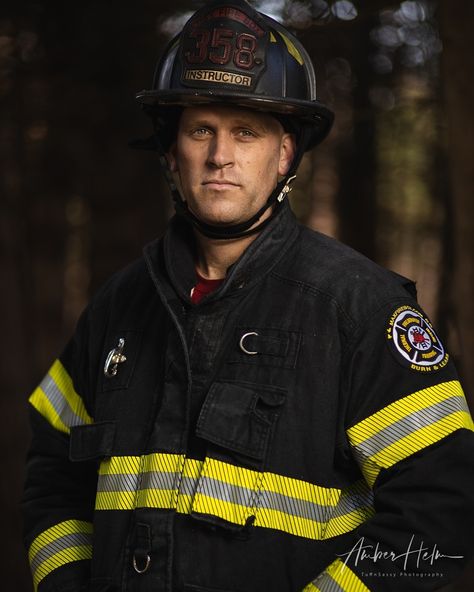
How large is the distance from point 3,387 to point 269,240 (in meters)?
4.56

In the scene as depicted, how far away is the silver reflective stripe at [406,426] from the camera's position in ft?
8.50

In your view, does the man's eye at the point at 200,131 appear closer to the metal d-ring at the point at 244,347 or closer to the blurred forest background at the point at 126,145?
the metal d-ring at the point at 244,347

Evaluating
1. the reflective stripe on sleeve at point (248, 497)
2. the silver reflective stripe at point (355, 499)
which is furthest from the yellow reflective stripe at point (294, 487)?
the silver reflective stripe at point (355, 499)

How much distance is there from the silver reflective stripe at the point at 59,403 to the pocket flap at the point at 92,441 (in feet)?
0.63

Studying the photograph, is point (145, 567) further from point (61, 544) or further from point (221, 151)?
point (221, 151)

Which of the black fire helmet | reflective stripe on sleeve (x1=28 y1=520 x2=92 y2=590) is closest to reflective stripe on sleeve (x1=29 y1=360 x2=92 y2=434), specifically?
reflective stripe on sleeve (x1=28 y1=520 x2=92 y2=590)

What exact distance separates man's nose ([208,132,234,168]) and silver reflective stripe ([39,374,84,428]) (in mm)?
990

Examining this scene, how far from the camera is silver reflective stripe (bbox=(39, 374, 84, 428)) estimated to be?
3.30 meters

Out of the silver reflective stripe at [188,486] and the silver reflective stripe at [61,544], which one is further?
the silver reflective stripe at [61,544]

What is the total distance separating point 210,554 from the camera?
2.68 metres

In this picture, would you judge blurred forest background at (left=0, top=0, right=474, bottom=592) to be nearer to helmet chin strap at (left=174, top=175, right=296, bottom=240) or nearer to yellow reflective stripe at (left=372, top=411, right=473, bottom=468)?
helmet chin strap at (left=174, top=175, right=296, bottom=240)

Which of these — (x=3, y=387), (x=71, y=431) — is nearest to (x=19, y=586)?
(x=3, y=387)

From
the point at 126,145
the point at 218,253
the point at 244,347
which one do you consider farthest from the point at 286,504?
the point at 126,145

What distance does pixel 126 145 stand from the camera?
331 inches
